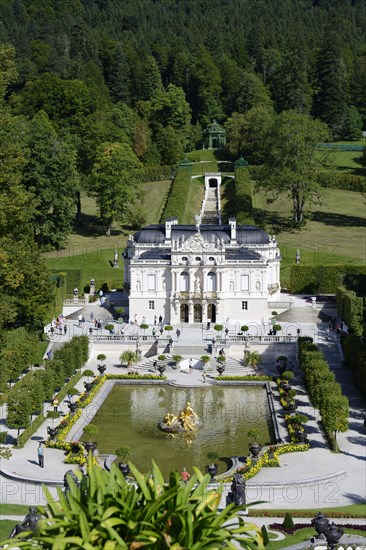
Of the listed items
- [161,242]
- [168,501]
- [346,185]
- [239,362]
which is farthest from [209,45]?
[168,501]

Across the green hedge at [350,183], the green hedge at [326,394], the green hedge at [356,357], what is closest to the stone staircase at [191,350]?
the green hedge at [326,394]

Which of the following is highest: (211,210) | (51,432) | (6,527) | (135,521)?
(135,521)

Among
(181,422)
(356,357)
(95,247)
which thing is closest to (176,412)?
(181,422)

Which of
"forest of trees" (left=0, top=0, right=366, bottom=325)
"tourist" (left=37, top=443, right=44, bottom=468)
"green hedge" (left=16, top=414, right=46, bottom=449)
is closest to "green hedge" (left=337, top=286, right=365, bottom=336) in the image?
"forest of trees" (left=0, top=0, right=366, bottom=325)

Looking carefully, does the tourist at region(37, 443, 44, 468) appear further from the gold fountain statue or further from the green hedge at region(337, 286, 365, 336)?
the green hedge at region(337, 286, 365, 336)

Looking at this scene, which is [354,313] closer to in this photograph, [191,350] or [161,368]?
[191,350]

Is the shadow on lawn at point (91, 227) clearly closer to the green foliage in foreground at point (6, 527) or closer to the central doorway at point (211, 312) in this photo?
the central doorway at point (211, 312)

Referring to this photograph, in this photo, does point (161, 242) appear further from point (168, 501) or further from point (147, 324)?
point (168, 501)
